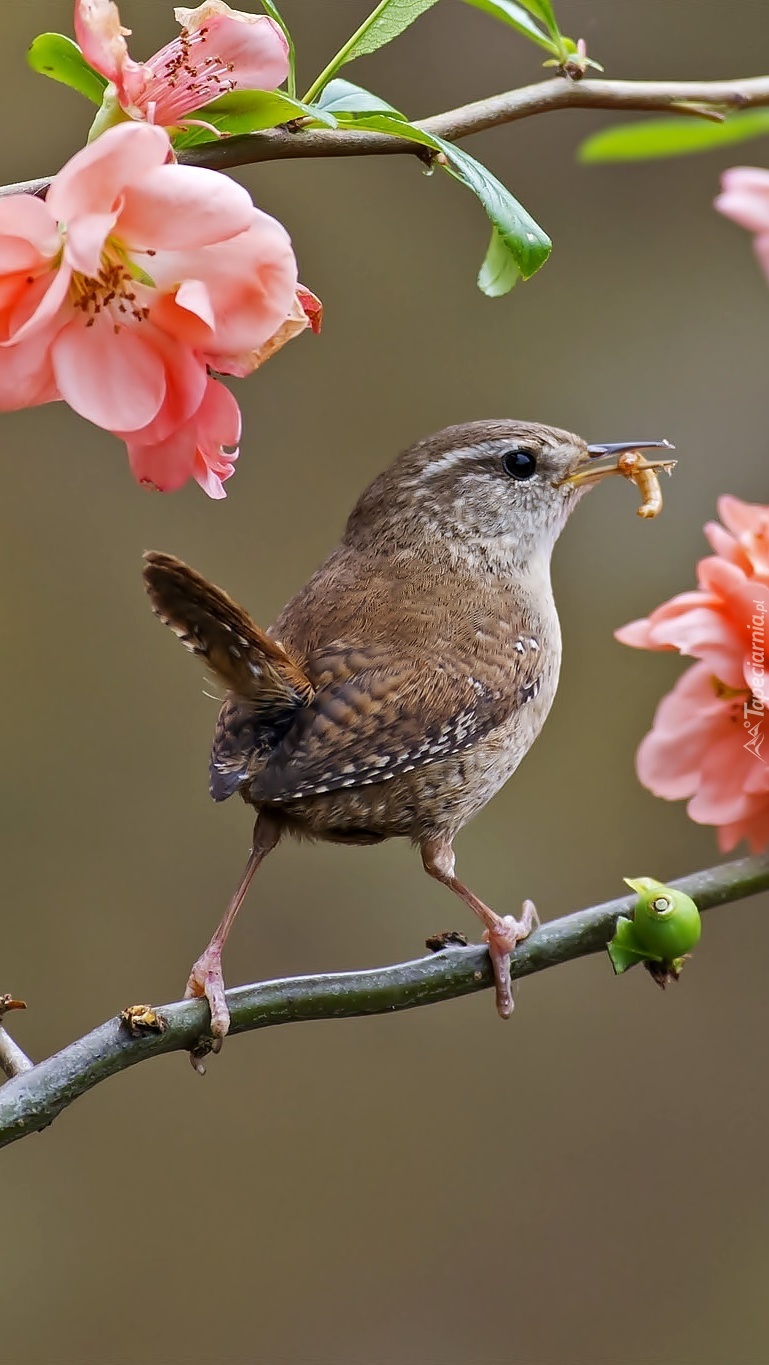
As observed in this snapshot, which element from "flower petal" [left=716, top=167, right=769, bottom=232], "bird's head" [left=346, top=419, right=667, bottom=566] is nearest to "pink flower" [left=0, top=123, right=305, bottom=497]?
"flower petal" [left=716, top=167, right=769, bottom=232]

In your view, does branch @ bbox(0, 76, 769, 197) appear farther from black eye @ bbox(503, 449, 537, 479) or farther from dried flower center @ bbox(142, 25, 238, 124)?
black eye @ bbox(503, 449, 537, 479)

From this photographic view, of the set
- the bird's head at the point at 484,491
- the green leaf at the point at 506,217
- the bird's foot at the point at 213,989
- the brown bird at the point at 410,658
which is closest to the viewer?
Answer: the green leaf at the point at 506,217

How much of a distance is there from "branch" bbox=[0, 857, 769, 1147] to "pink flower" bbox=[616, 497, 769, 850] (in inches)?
2.0

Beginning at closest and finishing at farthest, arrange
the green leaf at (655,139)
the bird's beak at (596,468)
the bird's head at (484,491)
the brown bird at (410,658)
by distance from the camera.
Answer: the green leaf at (655,139) < the brown bird at (410,658) < the bird's beak at (596,468) < the bird's head at (484,491)

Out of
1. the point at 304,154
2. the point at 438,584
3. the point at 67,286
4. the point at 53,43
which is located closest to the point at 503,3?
the point at 304,154

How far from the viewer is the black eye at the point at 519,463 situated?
1.71 metres

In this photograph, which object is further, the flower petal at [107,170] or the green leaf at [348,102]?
the green leaf at [348,102]

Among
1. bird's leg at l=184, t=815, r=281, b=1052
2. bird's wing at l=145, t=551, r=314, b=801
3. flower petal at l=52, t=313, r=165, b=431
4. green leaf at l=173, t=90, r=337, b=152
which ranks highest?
green leaf at l=173, t=90, r=337, b=152

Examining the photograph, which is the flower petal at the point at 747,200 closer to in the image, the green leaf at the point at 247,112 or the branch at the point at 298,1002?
the green leaf at the point at 247,112

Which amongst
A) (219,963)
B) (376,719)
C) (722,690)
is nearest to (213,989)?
(219,963)

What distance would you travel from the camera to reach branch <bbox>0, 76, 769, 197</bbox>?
33.3 inches

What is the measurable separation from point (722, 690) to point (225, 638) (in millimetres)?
520

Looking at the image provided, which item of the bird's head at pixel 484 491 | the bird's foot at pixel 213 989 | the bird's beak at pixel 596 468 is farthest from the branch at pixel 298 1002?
the bird's head at pixel 484 491

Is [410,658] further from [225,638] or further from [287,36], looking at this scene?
[287,36]
